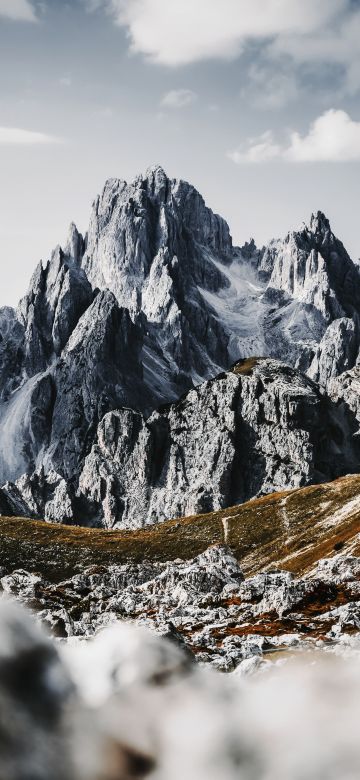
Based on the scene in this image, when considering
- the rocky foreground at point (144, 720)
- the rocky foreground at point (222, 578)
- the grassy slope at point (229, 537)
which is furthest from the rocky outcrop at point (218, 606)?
the grassy slope at point (229, 537)

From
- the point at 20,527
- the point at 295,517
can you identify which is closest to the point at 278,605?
the point at 295,517

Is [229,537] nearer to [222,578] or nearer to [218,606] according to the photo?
[222,578]

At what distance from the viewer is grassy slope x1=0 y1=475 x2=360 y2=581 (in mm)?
137125

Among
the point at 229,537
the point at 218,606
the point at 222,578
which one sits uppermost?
the point at 229,537

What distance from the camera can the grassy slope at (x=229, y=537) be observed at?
137125mm

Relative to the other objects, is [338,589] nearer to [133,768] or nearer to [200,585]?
[200,585]

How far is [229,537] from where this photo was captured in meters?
163

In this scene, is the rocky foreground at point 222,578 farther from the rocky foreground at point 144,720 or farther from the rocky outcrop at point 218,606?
the rocky foreground at point 144,720

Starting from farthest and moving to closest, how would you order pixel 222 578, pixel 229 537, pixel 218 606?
pixel 229 537 < pixel 222 578 < pixel 218 606

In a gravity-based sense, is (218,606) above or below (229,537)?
below

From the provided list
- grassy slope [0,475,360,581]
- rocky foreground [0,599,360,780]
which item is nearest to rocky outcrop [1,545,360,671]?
rocky foreground [0,599,360,780]

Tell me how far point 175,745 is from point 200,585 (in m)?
80.2

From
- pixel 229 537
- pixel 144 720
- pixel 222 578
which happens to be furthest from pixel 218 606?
pixel 229 537

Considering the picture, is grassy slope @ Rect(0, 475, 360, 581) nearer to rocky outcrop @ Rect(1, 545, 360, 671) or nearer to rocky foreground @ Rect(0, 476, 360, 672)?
rocky foreground @ Rect(0, 476, 360, 672)
